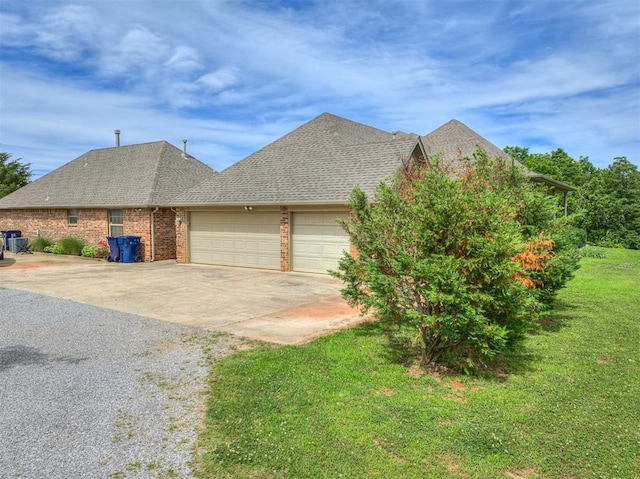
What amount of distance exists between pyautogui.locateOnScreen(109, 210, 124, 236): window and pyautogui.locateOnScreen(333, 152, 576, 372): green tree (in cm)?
1695

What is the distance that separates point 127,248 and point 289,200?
8378mm

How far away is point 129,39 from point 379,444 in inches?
556

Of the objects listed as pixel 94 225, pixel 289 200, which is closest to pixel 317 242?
pixel 289 200

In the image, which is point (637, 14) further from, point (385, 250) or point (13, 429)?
point (13, 429)

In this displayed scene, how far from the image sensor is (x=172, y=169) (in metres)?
21.2

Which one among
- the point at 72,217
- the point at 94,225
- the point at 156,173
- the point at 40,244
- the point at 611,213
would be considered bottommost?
the point at 40,244

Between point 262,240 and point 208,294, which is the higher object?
A: point 262,240

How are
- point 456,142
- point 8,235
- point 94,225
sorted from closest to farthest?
point 94,225 → point 456,142 → point 8,235

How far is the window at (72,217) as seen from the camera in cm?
2129

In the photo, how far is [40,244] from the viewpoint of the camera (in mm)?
22125

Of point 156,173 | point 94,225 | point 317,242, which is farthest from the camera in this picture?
point 94,225

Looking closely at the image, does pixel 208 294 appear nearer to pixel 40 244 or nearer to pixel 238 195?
pixel 238 195

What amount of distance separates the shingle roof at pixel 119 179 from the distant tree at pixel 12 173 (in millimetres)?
17718

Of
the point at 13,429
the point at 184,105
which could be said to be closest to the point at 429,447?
the point at 13,429
